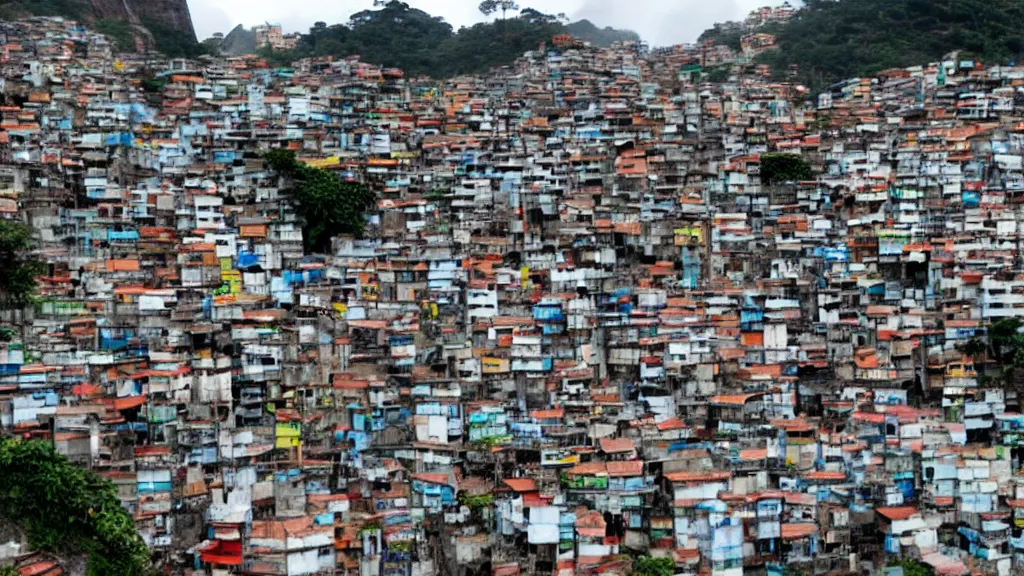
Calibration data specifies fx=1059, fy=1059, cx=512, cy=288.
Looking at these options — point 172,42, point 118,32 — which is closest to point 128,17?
point 172,42

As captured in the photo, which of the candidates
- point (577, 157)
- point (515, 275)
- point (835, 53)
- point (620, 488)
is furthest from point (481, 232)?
point (835, 53)

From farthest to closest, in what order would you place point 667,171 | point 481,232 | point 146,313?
Result: point 667,171
point 481,232
point 146,313

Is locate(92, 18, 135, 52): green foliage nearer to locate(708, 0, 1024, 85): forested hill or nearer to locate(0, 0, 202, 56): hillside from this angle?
locate(0, 0, 202, 56): hillside

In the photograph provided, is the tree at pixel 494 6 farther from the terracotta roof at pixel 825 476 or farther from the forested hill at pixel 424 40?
the terracotta roof at pixel 825 476

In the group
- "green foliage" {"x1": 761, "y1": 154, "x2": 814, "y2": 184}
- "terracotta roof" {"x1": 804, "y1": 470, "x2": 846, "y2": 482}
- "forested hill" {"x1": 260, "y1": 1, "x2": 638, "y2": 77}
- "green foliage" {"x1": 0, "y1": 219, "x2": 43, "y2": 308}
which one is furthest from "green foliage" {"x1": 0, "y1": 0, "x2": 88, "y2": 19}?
"terracotta roof" {"x1": 804, "y1": 470, "x2": 846, "y2": 482}

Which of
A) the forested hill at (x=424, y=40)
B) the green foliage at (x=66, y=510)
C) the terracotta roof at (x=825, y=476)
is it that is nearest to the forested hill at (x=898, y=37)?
the forested hill at (x=424, y=40)

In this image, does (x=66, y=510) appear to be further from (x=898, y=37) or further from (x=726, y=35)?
(x=726, y=35)

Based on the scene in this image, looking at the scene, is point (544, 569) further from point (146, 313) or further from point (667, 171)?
point (667, 171)
